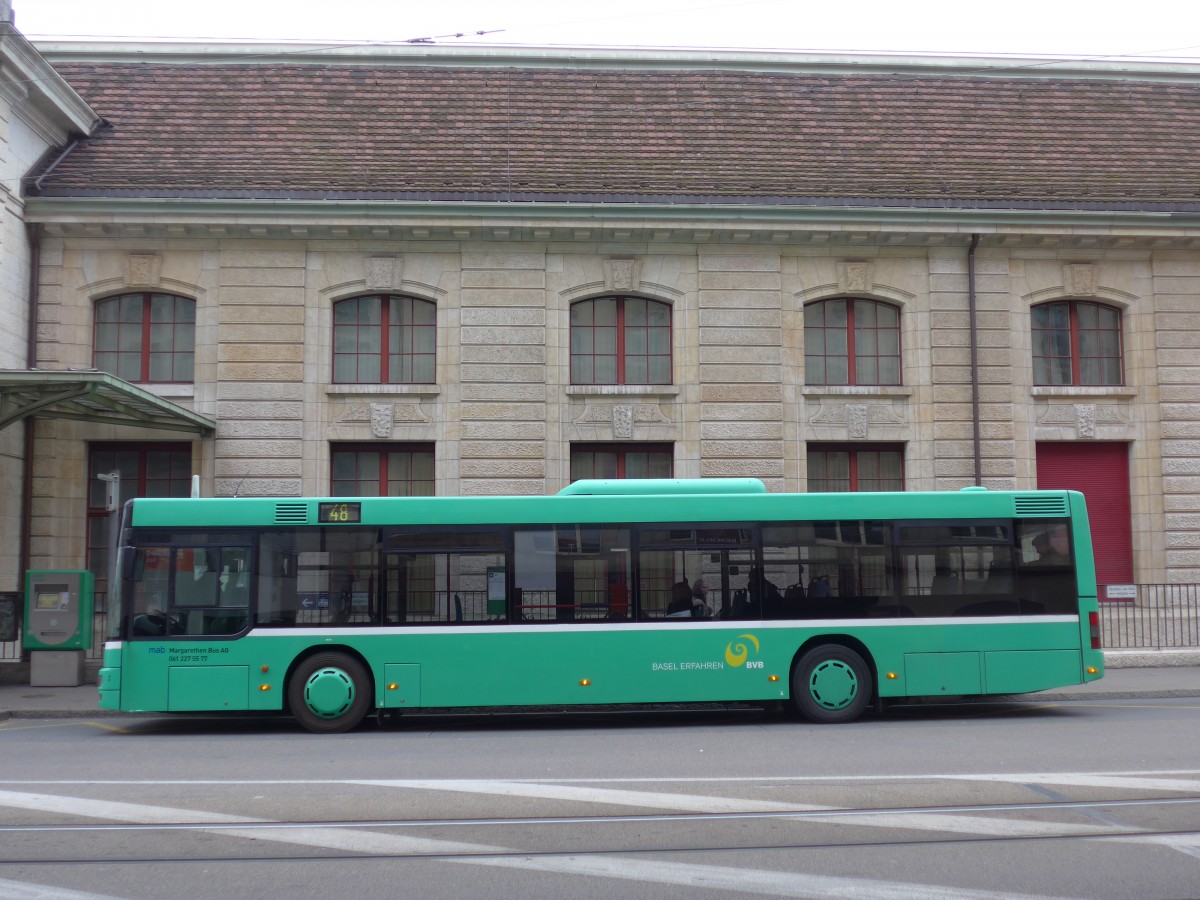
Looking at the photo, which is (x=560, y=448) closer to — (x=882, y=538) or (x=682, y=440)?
(x=682, y=440)

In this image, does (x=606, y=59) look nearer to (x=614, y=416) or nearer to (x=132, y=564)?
(x=614, y=416)

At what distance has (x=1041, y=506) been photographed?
43.5ft

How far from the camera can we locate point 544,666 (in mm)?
12641

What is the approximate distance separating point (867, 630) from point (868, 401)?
8.04m

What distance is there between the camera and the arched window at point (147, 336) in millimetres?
19594

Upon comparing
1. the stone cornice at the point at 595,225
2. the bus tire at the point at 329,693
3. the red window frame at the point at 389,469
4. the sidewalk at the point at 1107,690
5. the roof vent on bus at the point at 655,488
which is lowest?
the sidewalk at the point at 1107,690

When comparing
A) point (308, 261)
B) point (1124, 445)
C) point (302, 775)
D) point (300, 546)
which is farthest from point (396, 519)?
point (1124, 445)

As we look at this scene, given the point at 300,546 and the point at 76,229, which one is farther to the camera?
the point at 76,229

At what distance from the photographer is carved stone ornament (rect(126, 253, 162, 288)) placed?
1941cm

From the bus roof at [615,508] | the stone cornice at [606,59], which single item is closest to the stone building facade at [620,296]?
the stone cornice at [606,59]

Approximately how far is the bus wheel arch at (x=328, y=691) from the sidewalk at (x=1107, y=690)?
10.4 feet

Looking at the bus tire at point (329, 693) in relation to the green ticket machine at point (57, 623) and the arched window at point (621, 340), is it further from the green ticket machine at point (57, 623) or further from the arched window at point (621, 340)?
the arched window at point (621, 340)

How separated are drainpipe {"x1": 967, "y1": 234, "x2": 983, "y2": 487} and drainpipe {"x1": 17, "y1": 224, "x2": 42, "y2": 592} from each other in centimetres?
1638

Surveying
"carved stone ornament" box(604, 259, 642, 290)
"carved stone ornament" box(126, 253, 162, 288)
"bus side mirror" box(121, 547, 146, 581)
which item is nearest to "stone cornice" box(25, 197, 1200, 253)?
"carved stone ornament" box(604, 259, 642, 290)
